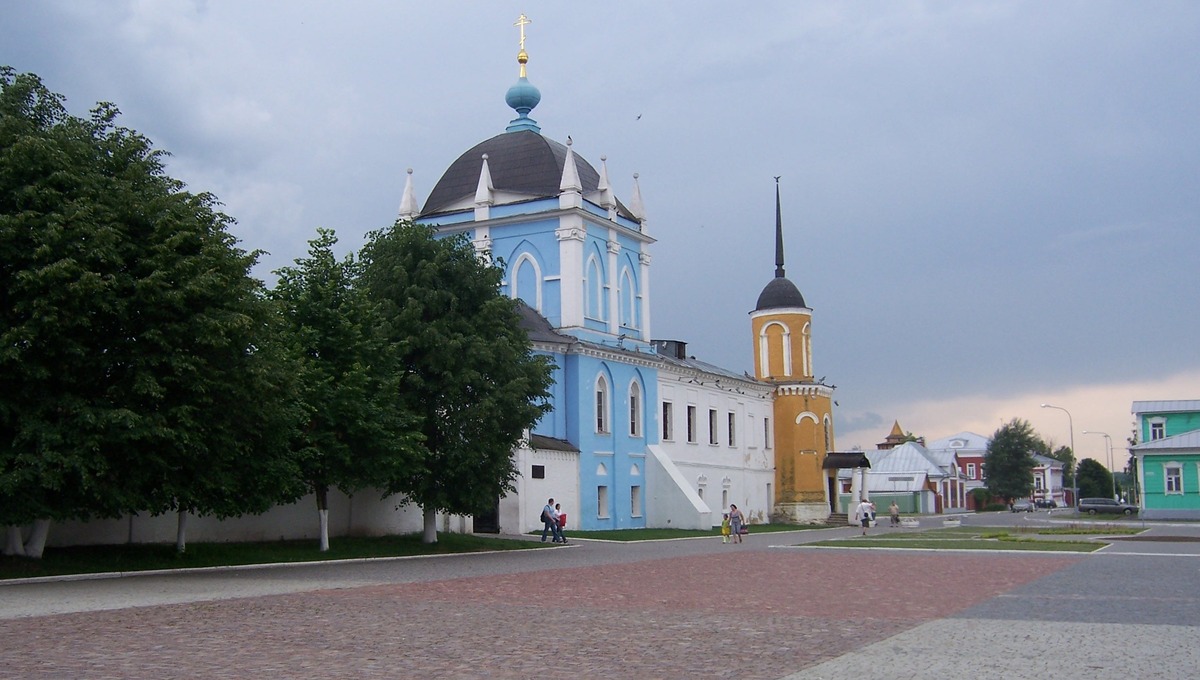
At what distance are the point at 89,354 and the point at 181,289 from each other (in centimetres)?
196

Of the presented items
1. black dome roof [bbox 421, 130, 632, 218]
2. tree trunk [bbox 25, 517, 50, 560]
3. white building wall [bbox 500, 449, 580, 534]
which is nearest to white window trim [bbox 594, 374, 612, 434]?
white building wall [bbox 500, 449, 580, 534]

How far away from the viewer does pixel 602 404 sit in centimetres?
4703

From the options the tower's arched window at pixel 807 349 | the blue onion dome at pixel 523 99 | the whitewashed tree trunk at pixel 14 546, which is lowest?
the whitewashed tree trunk at pixel 14 546

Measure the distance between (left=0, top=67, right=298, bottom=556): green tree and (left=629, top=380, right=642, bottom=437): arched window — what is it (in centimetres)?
2727

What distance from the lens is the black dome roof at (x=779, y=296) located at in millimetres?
63750

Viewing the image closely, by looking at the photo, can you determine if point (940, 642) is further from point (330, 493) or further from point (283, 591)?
point (330, 493)

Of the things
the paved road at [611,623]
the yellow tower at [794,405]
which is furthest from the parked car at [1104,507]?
the paved road at [611,623]

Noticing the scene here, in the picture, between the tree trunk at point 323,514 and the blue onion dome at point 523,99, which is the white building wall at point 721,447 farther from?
the tree trunk at point 323,514

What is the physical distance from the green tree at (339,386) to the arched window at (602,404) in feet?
58.8

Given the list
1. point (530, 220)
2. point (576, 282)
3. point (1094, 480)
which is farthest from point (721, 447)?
point (1094, 480)

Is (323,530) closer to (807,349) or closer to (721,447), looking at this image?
(721,447)

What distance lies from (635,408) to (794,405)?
16.5 metres

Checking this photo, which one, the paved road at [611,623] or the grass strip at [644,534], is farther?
the grass strip at [644,534]

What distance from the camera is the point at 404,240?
32156 mm
